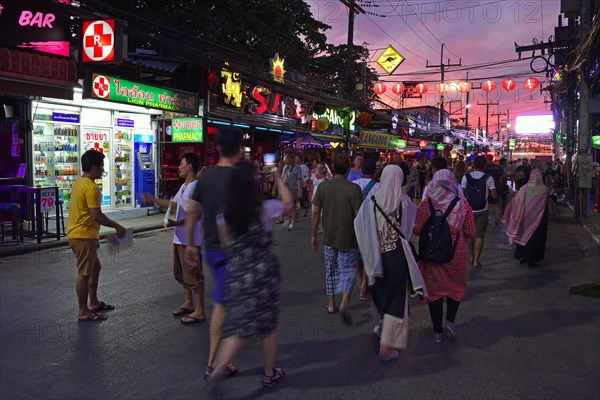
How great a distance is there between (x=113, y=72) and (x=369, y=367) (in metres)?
12.2

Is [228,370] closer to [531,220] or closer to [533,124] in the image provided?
[531,220]

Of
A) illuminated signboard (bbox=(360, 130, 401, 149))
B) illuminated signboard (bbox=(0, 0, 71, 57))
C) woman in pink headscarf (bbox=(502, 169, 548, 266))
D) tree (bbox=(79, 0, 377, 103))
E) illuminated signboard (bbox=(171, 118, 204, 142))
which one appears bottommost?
woman in pink headscarf (bbox=(502, 169, 548, 266))

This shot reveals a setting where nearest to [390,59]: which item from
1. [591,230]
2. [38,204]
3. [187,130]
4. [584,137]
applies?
[584,137]

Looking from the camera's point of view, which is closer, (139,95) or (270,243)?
(270,243)

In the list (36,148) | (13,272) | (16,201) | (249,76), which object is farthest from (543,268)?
(249,76)

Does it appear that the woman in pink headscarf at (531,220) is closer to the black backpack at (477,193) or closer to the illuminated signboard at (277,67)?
the black backpack at (477,193)

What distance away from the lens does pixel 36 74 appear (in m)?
10.5

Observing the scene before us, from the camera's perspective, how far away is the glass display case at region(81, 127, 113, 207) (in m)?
13.9

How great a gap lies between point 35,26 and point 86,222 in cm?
845

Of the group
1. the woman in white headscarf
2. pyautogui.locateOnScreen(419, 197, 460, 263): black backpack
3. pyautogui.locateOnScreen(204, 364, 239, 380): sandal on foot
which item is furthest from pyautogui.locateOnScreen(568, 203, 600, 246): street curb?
pyautogui.locateOnScreen(204, 364, 239, 380): sandal on foot

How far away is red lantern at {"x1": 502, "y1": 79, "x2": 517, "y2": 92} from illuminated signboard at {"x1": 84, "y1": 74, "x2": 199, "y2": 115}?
1454 cm

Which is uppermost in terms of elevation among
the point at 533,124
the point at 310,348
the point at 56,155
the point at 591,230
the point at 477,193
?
the point at 533,124

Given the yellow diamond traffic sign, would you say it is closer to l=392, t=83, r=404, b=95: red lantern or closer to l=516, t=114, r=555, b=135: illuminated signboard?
l=392, t=83, r=404, b=95: red lantern

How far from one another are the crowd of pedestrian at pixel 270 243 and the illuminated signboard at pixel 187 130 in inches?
414
